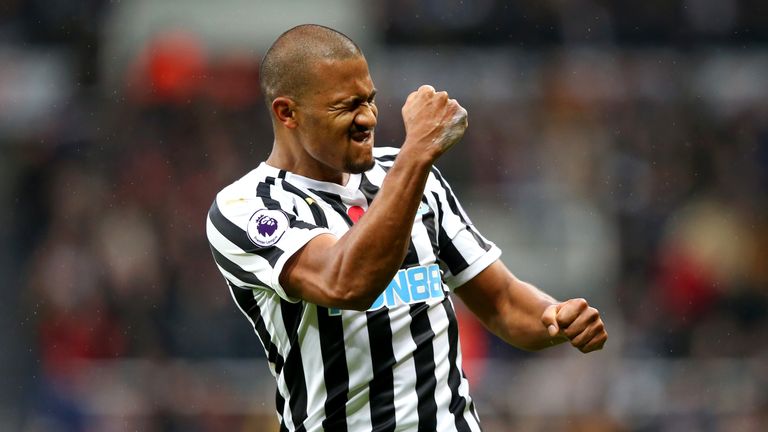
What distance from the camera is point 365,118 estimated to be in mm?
3428

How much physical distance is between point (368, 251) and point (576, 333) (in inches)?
25.4

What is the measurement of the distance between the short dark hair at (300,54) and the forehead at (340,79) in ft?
0.06

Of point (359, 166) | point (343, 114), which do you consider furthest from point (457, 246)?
point (343, 114)

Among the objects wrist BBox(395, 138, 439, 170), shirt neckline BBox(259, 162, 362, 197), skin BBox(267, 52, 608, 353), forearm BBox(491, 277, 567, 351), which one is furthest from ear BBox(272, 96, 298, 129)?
forearm BBox(491, 277, 567, 351)

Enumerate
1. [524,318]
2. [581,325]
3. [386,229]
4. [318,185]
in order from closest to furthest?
1. [386,229]
2. [581,325]
3. [318,185]
4. [524,318]

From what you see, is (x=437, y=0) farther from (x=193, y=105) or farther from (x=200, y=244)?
(x=200, y=244)

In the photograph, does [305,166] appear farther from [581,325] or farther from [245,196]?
[581,325]

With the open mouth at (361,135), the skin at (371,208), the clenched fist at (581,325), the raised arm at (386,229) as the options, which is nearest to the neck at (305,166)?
the skin at (371,208)

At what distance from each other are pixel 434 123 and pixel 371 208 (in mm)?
268

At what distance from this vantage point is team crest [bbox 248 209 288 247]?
3314 millimetres

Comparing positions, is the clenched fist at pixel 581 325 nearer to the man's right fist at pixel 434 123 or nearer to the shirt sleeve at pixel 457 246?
the shirt sleeve at pixel 457 246

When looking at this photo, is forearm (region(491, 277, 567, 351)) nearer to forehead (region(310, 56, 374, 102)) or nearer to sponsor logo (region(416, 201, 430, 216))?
sponsor logo (region(416, 201, 430, 216))

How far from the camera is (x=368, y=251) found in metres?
3.07

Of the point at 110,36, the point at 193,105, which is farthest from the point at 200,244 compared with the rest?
the point at 110,36
